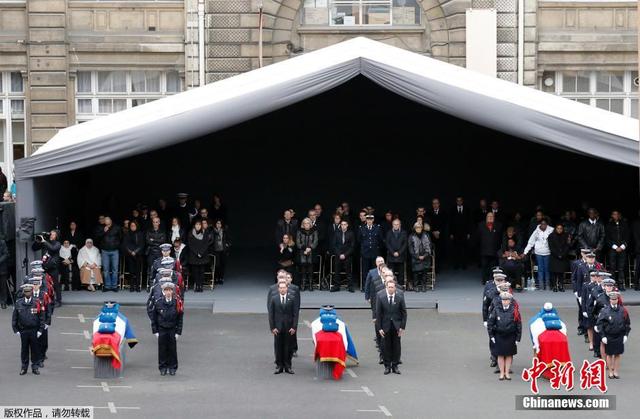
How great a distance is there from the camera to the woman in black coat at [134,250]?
88.0 feet

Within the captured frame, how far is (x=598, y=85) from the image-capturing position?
121 ft

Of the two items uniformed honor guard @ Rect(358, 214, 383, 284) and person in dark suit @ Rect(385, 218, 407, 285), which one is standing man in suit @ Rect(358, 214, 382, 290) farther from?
person in dark suit @ Rect(385, 218, 407, 285)

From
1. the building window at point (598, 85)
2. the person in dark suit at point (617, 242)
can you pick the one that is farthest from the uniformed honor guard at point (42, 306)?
the building window at point (598, 85)

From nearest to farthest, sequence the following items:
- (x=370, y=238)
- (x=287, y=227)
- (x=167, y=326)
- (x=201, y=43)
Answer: (x=167, y=326) → (x=370, y=238) → (x=287, y=227) → (x=201, y=43)

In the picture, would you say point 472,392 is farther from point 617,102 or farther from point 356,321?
point 617,102

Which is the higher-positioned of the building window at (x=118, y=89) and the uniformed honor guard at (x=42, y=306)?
the building window at (x=118, y=89)

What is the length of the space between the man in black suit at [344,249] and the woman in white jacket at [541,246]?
3351 mm

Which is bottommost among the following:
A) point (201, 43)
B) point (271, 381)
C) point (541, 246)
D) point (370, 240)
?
point (271, 381)

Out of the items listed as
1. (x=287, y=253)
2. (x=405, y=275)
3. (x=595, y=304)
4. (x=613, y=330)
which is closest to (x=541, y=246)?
(x=405, y=275)

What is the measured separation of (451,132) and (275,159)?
163 inches

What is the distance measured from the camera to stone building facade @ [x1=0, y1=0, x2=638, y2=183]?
119 ft

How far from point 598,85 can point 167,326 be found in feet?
66.4

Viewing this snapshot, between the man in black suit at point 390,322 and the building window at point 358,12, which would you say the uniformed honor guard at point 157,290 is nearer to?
the man in black suit at point 390,322

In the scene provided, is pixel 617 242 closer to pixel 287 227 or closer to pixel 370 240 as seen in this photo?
pixel 370 240
